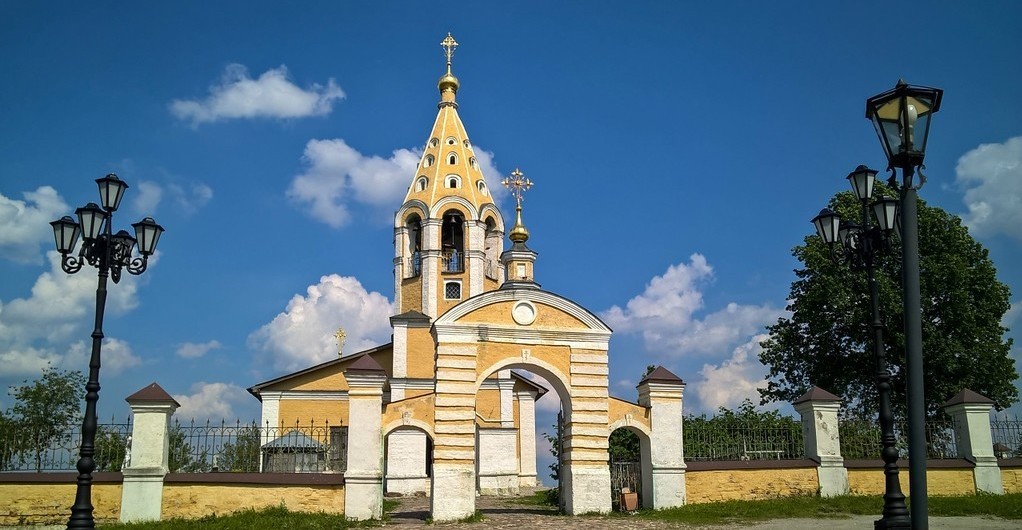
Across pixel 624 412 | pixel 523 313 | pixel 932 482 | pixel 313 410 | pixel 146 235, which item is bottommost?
pixel 932 482

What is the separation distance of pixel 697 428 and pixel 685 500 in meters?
2.42

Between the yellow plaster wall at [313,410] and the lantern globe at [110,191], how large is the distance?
61.9 ft

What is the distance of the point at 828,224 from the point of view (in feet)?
43.6

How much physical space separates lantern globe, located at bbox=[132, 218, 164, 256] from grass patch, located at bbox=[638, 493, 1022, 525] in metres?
10.8

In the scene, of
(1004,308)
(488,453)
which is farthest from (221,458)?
(1004,308)

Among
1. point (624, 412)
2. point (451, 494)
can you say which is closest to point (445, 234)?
point (624, 412)

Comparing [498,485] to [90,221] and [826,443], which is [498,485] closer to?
[826,443]

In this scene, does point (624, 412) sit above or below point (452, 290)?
below

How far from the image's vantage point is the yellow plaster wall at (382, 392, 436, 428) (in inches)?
700

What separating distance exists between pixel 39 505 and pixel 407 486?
45.2 ft

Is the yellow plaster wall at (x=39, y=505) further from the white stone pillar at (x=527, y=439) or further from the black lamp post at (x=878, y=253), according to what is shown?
the white stone pillar at (x=527, y=439)

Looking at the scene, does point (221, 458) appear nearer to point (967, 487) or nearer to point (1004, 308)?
point (967, 487)

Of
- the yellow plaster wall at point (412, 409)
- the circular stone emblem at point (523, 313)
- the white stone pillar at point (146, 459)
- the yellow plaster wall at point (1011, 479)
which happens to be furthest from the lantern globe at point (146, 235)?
the yellow plaster wall at point (1011, 479)

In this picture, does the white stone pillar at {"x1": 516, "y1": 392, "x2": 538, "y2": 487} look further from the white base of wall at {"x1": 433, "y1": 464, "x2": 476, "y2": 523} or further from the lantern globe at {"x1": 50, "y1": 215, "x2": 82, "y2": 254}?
the lantern globe at {"x1": 50, "y1": 215, "x2": 82, "y2": 254}
